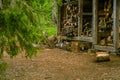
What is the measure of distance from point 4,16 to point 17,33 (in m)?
0.41

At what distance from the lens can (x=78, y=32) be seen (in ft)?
50.5

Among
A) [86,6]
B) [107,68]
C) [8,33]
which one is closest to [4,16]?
[8,33]

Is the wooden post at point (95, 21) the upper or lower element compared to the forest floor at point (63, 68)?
upper

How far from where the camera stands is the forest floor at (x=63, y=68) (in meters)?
8.81

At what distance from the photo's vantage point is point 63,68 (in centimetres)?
1016

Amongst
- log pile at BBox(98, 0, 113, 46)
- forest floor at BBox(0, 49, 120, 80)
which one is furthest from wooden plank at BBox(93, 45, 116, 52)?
forest floor at BBox(0, 49, 120, 80)

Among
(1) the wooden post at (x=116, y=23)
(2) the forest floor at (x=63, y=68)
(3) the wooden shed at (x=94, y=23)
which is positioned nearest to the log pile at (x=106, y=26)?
(3) the wooden shed at (x=94, y=23)

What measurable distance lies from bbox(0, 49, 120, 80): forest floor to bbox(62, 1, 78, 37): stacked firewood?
322 centimetres

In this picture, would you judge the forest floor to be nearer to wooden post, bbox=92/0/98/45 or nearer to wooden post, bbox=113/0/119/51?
wooden post, bbox=113/0/119/51

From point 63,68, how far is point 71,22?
6582 mm

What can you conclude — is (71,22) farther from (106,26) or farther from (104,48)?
(104,48)

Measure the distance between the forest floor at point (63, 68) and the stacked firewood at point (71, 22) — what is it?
127 inches

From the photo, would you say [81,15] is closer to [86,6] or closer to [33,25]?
[86,6]

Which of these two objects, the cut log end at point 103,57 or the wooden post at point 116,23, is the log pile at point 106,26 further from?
the cut log end at point 103,57
